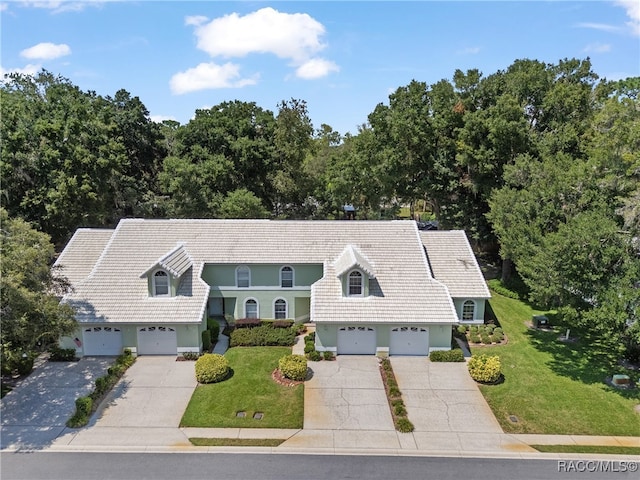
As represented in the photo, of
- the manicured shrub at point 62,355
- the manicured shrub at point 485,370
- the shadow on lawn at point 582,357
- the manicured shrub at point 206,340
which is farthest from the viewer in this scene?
the manicured shrub at point 206,340

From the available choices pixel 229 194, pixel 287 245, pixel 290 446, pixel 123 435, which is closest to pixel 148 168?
pixel 229 194

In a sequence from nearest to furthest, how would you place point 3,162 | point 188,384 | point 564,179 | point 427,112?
point 188,384
point 564,179
point 3,162
point 427,112

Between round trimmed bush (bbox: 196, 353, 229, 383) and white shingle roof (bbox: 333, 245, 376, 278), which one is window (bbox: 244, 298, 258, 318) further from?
round trimmed bush (bbox: 196, 353, 229, 383)

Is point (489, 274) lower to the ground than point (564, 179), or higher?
lower

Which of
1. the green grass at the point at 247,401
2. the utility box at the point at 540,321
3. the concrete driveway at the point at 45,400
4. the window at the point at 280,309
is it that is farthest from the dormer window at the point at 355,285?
the concrete driveway at the point at 45,400

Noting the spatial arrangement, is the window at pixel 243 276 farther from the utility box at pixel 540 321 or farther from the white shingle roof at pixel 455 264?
the utility box at pixel 540 321

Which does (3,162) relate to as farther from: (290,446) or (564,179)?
(564,179)
